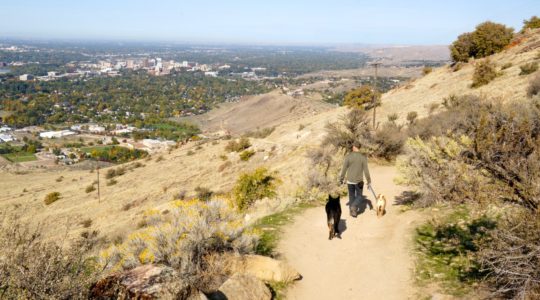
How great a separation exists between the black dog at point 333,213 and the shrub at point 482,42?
3391 cm

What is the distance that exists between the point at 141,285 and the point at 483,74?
27406 mm

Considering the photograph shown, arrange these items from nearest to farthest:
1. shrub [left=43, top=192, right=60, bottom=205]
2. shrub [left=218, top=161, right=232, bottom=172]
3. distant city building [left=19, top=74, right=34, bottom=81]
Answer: shrub [left=218, top=161, right=232, bottom=172] → shrub [left=43, top=192, right=60, bottom=205] → distant city building [left=19, top=74, right=34, bottom=81]

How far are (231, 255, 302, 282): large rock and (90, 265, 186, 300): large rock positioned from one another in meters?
1.78

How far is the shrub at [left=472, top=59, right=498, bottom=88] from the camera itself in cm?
2534

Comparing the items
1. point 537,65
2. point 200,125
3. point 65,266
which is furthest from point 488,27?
point 200,125

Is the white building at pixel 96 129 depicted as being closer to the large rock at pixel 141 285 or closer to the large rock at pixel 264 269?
the large rock at pixel 264 269

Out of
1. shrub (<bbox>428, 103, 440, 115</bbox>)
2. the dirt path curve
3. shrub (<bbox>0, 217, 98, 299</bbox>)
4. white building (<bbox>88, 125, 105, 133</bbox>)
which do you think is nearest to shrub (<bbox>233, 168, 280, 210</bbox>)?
the dirt path curve

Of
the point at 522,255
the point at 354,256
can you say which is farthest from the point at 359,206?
the point at 522,255

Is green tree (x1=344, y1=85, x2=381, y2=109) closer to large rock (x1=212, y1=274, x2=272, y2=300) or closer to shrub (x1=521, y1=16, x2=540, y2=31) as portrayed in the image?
shrub (x1=521, y1=16, x2=540, y2=31)

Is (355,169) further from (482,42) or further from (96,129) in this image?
(96,129)

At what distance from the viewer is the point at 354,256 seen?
718cm

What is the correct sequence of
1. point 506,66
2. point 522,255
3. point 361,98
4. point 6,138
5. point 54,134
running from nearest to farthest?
point 522,255 < point 506,66 < point 361,98 < point 6,138 < point 54,134

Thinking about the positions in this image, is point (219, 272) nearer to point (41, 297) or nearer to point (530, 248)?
point (41, 297)

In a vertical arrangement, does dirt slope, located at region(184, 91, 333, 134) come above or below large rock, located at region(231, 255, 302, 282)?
below
